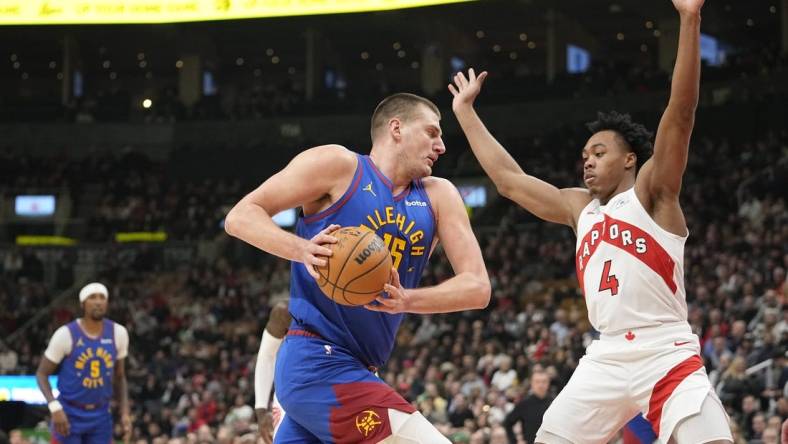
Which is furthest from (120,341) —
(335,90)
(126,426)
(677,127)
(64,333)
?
(335,90)

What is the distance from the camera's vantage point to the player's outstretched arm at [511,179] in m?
6.30

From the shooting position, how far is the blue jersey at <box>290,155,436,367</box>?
484cm

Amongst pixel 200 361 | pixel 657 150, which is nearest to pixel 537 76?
pixel 200 361

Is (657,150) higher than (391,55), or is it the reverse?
(391,55)

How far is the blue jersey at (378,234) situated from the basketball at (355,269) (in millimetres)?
415

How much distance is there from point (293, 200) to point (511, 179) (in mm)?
2148

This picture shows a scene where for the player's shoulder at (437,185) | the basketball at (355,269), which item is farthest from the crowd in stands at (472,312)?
the basketball at (355,269)

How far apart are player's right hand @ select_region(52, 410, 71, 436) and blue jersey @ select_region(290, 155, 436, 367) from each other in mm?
5855

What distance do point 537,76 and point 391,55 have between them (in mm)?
7394

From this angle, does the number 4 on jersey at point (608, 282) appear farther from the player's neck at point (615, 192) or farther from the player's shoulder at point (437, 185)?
the player's shoulder at point (437, 185)

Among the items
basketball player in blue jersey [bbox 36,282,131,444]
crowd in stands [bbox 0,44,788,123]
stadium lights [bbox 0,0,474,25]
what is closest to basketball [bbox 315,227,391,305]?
basketball player in blue jersey [bbox 36,282,131,444]

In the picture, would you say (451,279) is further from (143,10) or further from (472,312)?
(143,10)

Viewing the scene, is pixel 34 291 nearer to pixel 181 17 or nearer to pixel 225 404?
pixel 181 17

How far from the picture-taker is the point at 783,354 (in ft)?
42.7
